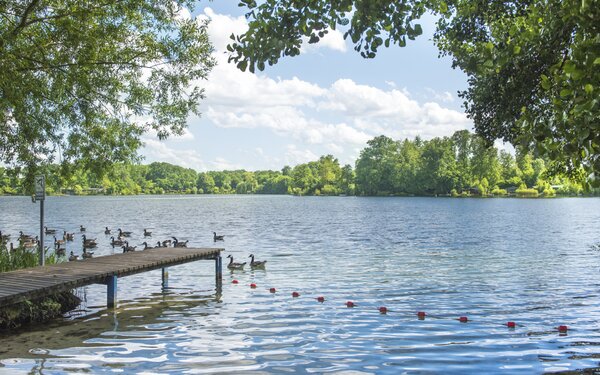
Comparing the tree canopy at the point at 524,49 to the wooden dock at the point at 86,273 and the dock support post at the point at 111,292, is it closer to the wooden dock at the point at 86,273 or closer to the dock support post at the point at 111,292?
the wooden dock at the point at 86,273

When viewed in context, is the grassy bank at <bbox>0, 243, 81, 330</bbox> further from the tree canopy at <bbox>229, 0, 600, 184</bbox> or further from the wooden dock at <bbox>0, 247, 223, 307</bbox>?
the tree canopy at <bbox>229, 0, 600, 184</bbox>

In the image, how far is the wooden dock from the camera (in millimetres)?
12134

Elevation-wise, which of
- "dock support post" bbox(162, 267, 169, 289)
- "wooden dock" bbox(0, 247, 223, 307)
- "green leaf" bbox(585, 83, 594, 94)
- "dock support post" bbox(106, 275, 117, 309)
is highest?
"green leaf" bbox(585, 83, 594, 94)

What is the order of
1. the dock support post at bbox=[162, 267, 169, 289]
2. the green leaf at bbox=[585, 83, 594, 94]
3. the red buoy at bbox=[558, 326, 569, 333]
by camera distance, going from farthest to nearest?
the dock support post at bbox=[162, 267, 169, 289] → the red buoy at bbox=[558, 326, 569, 333] → the green leaf at bbox=[585, 83, 594, 94]

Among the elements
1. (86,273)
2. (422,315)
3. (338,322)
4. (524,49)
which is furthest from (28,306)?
(524,49)

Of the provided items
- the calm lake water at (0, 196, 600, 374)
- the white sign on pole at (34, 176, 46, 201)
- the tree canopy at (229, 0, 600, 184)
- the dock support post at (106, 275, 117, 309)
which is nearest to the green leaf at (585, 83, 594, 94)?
the tree canopy at (229, 0, 600, 184)

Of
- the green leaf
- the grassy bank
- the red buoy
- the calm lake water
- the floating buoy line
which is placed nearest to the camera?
the green leaf

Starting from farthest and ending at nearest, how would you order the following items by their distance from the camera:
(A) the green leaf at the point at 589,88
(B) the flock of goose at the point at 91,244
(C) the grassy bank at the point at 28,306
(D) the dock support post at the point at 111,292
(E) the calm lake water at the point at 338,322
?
(B) the flock of goose at the point at 91,244, (D) the dock support post at the point at 111,292, (C) the grassy bank at the point at 28,306, (E) the calm lake water at the point at 338,322, (A) the green leaf at the point at 589,88

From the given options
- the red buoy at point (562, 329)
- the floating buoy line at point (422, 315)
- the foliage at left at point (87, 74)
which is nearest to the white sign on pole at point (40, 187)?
the foliage at left at point (87, 74)

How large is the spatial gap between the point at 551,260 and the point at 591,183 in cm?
2591

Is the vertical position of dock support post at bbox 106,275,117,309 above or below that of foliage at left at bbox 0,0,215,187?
below

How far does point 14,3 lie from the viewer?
516 inches

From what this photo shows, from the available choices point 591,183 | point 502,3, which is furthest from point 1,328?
point 502,3

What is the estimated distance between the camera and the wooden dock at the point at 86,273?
12.1 meters
